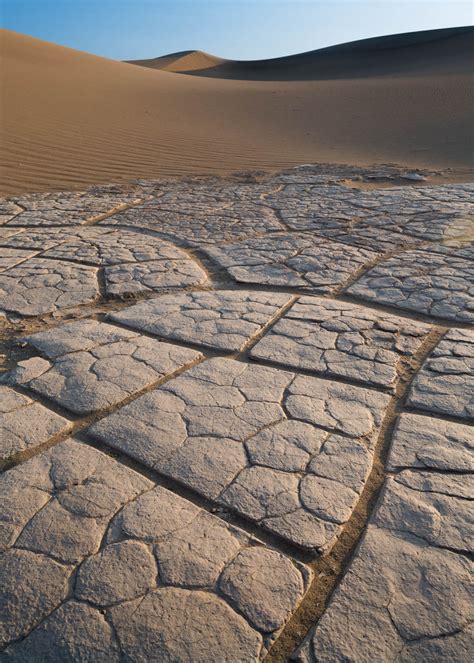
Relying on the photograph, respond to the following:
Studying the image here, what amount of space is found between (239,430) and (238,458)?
0.50 ft

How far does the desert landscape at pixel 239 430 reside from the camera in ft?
4.14

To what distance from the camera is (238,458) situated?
1.77 meters

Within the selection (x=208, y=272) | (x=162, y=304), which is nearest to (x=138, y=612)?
(x=162, y=304)

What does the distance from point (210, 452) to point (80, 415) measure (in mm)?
551

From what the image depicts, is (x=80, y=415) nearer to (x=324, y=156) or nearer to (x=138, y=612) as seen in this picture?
(x=138, y=612)

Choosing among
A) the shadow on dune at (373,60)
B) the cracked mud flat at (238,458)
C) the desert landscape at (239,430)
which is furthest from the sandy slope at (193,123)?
the shadow on dune at (373,60)

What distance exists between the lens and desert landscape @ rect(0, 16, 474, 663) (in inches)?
49.7

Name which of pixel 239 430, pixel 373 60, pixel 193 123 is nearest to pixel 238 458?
pixel 239 430

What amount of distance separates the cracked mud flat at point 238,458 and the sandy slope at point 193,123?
182 inches

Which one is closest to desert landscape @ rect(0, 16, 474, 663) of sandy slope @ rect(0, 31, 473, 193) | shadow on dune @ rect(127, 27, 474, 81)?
sandy slope @ rect(0, 31, 473, 193)

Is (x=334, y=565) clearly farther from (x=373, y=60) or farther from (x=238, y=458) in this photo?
(x=373, y=60)

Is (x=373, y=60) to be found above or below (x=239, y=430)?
above

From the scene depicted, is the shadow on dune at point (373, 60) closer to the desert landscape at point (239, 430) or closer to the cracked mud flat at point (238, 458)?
the desert landscape at point (239, 430)

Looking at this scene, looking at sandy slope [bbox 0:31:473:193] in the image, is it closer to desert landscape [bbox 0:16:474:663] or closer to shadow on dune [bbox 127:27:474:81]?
desert landscape [bbox 0:16:474:663]
